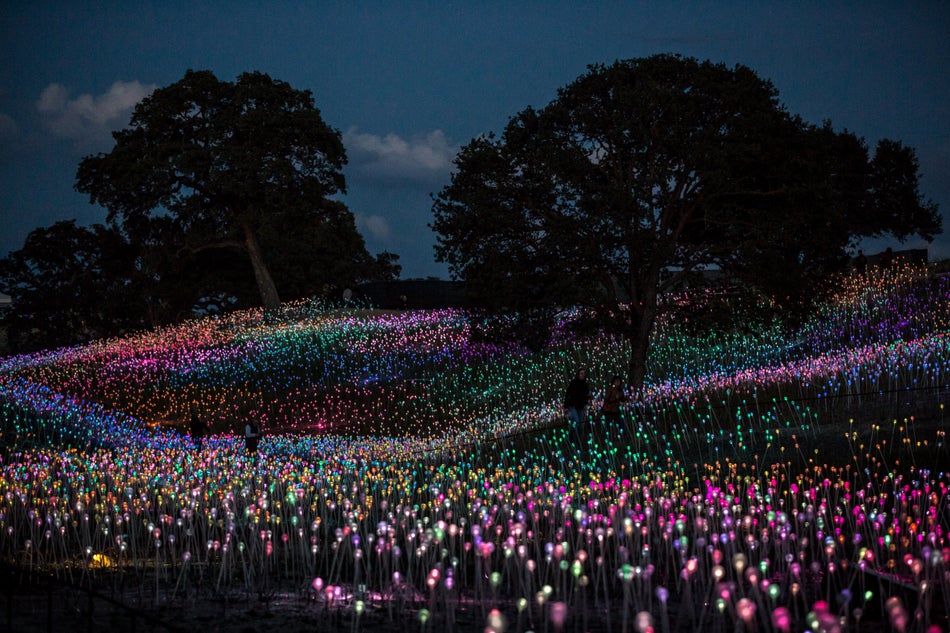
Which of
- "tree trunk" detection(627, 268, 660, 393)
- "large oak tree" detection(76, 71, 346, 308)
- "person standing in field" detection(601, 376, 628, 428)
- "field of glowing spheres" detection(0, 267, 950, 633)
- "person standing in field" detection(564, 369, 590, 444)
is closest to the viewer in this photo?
"field of glowing spheres" detection(0, 267, 950, 633)

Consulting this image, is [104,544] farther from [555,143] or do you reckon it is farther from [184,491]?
[555,143]

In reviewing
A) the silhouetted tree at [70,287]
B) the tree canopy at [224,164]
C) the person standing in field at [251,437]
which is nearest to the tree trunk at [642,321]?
the person standing in field at [251,437]

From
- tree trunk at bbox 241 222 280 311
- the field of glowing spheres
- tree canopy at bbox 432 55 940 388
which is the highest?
tree trunk at bbox 241 222 280 311

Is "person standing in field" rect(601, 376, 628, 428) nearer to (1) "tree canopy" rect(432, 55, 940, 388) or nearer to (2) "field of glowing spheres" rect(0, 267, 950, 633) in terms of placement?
(2) "field of glowing spheres" rect(0, 267, 950, 633)

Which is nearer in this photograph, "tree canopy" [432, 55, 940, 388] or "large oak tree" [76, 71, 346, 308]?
"tree canopy" [432, 55, 940, 388]

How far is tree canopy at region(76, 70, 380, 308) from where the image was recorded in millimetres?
41219

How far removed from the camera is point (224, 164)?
135 ft

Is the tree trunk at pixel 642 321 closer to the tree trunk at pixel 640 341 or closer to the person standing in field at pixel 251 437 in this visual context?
the tree trunk at pixel 640 341

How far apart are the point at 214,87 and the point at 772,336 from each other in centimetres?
2759

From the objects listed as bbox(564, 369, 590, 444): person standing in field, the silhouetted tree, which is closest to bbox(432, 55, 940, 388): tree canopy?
bbox(564, 369, 590, 444): person standing in field

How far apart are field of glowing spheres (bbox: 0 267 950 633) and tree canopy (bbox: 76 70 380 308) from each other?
5.04 meters

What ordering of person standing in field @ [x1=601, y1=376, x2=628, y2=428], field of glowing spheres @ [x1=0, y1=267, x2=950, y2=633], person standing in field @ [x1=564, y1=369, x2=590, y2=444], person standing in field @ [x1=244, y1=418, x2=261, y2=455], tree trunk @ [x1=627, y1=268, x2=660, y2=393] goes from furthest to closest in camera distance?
1. tree trunk @ [x1=627, y1=268, x2=660, y2=393]
2. person standing in field @ [x1=244, y1=418, x2=261, y2=455]
3. person standing in field @ [x1=564, y1=369, x2=590, y2=444]
4. person standing in field @ [x1=601, y1=376, x2=628, y2=428]
5. field of glowing spheres @ [x1=0, y1=267, x2=950, y2=633]

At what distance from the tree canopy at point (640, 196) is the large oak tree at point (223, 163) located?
67.6 feet

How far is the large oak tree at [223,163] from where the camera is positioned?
41.2 metres
